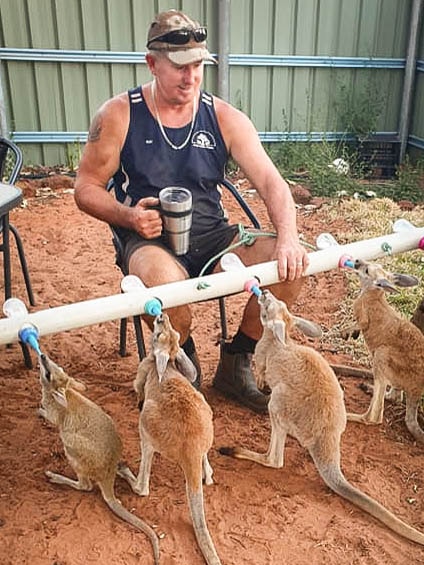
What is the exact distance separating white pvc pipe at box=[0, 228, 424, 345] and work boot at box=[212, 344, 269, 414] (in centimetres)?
72

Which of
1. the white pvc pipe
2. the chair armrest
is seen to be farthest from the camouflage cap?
the white pvc pipe

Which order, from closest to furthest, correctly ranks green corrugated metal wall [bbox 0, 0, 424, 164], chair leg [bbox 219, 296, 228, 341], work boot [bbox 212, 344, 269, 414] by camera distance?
work boot [bbox 212, 344, 269, 414] < chair leg [bbox 219, 296, 228, 341] < green corrugated metal wall [bbox 0, 0, 424, 164]

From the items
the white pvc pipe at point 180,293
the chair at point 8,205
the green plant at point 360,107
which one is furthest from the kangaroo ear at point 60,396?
the green plant at point 360,107

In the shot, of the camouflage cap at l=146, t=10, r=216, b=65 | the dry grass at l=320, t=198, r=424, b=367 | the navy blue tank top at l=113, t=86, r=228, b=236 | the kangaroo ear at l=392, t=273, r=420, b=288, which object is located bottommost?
the dry grass at l=320, t=198, r=424, b=367

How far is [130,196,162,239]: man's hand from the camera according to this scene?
293 cm

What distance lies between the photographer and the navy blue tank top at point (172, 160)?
3.26m

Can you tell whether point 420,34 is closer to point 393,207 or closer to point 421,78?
point 421,78

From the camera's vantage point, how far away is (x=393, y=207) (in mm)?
7211

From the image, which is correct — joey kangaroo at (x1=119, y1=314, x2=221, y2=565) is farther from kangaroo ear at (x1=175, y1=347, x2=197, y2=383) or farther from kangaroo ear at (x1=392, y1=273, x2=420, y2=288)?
kangaroo ear at (x1=392, y1=273, x2=420, y2=288)

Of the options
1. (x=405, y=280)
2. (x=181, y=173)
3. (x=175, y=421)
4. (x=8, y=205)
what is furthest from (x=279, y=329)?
(x=8, y=205)

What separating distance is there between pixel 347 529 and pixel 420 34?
8514 millimetres

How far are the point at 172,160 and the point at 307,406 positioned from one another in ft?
5.21

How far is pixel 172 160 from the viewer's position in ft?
10.9

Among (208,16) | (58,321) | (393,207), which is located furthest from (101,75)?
(58,321)
